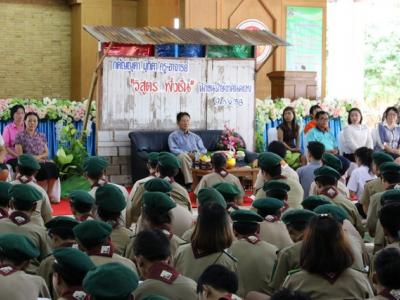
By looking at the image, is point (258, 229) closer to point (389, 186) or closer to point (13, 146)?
point (389, 186)

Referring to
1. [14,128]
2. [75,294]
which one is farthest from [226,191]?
[14,128]

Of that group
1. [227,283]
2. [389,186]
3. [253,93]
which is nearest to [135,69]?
[253,93]

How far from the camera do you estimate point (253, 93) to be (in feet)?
41.6

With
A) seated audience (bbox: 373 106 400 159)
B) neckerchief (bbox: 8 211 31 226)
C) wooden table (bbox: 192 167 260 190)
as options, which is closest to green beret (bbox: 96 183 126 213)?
neckerchief (bbox: 8 211 31 226)

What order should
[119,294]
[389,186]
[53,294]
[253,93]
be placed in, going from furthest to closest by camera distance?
[253,93], [389,186], [53,294], [119,294]

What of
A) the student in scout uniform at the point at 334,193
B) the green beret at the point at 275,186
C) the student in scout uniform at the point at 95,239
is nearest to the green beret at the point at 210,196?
the green beret at the point at 275,186

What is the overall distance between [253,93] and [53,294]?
8.28m

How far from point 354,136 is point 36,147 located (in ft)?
14.0

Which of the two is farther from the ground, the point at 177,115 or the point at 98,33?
the point at 98,33

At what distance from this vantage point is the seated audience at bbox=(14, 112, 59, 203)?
10219mm

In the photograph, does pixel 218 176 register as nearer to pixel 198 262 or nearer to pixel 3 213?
pixel 3 213

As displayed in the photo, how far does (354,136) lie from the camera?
1167 centimetres

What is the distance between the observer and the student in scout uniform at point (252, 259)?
498cm

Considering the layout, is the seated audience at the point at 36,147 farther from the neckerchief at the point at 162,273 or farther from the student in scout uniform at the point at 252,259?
the neckerchief at the point at 162,273
